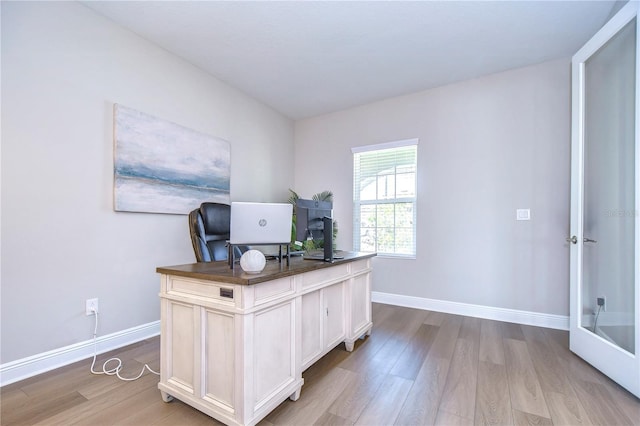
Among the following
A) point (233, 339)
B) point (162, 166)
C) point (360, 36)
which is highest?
point (360, 36)

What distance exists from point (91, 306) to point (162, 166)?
4.37 ft

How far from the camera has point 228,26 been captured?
2445mm

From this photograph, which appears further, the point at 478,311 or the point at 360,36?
the point at 478,311

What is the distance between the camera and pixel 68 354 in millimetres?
2109

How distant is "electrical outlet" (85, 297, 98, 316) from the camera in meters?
2.24

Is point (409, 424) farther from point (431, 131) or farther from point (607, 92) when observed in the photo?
point (431, 131)

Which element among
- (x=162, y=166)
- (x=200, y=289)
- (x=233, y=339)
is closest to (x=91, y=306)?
(x=162, y=166)

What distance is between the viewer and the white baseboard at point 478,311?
9.47 ft

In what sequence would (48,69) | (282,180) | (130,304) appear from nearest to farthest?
(48,69)
(130,304)
(282,180)

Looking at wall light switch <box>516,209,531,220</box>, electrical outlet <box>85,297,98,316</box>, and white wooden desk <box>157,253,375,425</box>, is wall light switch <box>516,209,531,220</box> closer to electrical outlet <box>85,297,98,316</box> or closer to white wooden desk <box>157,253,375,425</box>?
white wooden desk <box>157,253,375,425</box>

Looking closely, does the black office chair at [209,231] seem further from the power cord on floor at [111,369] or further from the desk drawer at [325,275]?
the power cord on floor at [111,369]

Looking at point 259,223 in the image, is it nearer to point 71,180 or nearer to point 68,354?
point 71,180

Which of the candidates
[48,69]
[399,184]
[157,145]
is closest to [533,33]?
[399,184]

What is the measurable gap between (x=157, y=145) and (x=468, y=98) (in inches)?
137
